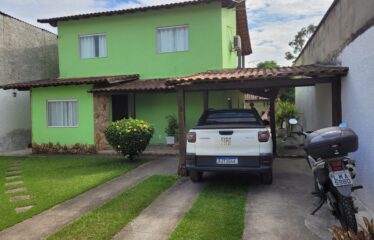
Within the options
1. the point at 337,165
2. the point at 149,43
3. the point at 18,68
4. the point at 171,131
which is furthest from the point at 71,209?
the point at 18,68

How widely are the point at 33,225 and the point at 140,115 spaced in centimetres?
1104

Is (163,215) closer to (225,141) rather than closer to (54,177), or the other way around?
(225,141)

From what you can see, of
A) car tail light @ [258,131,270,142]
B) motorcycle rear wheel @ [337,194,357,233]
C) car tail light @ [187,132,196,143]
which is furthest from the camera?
car tail light @ [187,132,196,143]

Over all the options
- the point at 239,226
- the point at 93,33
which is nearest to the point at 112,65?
the point at 93,33

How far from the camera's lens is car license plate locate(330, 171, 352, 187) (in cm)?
484

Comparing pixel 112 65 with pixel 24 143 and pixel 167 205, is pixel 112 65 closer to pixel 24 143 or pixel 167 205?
pixel 24 143

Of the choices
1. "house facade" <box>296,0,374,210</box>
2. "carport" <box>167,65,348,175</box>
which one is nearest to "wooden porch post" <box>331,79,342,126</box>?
"carport" <box>167,65,348,175</box>

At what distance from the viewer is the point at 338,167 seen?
16.4 ft

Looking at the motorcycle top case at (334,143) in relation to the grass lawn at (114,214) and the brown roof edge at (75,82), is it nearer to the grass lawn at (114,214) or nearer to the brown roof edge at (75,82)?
the grass lawn at (114,214)

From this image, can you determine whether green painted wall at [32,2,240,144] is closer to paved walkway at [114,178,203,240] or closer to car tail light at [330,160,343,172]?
paved walkway at [114,178,203,240]

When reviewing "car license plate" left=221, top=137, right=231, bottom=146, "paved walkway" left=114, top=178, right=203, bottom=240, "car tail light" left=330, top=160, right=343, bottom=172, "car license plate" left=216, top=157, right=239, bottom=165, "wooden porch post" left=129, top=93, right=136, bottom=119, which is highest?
"wooden porch post" left=129, top=93, right=136, bottom=119

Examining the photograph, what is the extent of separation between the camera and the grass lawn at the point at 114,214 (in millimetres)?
5395

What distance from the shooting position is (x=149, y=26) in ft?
54.0

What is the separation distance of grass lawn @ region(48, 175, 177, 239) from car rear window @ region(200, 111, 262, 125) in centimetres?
196
